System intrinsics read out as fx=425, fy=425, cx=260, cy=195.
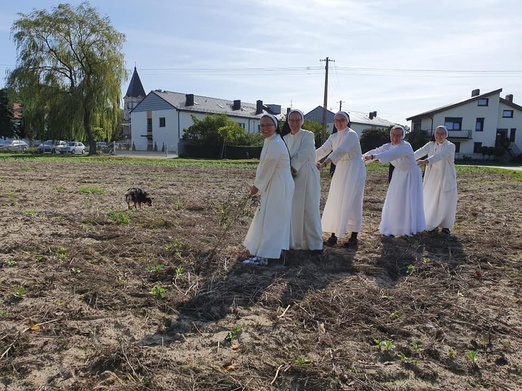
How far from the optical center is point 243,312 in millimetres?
4109

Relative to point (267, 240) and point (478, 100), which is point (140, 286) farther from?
point (478, 100)

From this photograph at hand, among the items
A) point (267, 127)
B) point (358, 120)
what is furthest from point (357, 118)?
point (267, 127)

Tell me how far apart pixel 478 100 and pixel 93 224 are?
5768cm

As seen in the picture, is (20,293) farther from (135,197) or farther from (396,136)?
(396,136)

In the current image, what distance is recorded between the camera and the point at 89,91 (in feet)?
118

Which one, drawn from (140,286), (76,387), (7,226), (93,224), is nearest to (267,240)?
(140,286)

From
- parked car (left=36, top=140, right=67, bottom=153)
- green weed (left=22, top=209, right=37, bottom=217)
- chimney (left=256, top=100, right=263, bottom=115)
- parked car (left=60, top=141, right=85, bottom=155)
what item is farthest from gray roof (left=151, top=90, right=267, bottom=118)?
green weed (left=22, top=209, right=37, bottom=217)

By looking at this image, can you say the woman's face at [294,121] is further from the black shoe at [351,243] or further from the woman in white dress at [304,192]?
the black shoe at [351,243]

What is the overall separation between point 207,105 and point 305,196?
5977 centimetres

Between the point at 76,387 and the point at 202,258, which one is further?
the point at 202,258

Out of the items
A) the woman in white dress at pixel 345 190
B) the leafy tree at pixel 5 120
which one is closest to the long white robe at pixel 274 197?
the woman in white dress at pixel 345 190

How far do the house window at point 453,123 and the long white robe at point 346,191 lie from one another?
5406 cm

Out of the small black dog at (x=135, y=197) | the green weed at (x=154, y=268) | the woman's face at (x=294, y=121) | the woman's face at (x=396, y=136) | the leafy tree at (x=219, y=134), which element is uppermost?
the leafy tree at (x=219, y=134)

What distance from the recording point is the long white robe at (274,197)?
546cm
